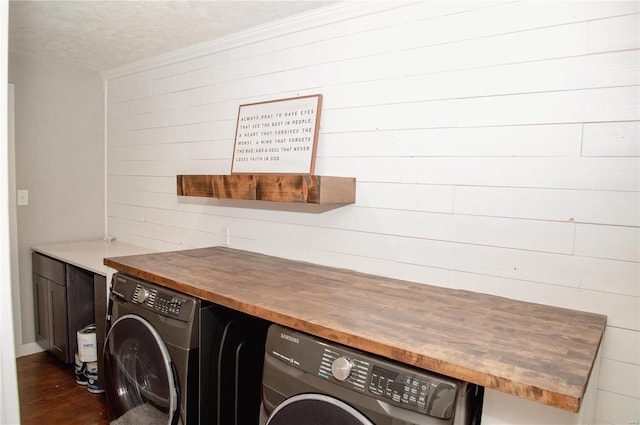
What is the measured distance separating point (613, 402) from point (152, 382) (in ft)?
5.95

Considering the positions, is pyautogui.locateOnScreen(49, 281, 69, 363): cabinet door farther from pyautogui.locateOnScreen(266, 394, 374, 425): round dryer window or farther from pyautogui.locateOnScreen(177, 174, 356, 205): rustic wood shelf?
pyautogui.locateOnScreen(266, 394, 374, 425): round dryer window

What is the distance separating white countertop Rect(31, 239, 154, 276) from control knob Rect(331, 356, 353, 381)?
1782 mm

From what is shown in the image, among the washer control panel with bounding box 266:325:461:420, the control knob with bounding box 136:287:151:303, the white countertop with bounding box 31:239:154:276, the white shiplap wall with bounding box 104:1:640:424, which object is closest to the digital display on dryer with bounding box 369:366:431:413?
the washer control panel with bounding box 266:325:461:420

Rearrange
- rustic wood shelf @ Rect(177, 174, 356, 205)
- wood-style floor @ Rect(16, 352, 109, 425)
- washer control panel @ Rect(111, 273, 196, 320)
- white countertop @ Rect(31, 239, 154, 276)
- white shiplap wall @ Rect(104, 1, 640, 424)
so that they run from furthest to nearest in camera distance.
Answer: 1. white countertop @ Rect(31, 239, 154, 276)
2. wood-style floor @ Rect(16, 352, 109, 425)
3. rustic wood shelf @ Rect(177, 174, 356, 205)
4. washer control panel @ Rect(111, 273, 196, 320)
5. white shiplap wall @ Rect(104, 1, 640, 424)

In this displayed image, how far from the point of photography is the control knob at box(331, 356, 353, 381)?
1150mm

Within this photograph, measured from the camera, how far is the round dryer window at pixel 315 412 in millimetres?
1118

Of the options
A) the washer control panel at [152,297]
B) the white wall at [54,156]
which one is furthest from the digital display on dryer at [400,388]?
the white wall at [54,156]

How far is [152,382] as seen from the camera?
1.80 m

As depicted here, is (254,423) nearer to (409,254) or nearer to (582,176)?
(409,254)

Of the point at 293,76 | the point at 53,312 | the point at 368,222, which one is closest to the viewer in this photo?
the point at 368,222

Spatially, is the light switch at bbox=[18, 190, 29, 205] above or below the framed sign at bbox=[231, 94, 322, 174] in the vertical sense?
below

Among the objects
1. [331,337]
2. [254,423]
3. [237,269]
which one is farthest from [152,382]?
[331,337]

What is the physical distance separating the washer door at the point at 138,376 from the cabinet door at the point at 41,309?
1387 millimetres

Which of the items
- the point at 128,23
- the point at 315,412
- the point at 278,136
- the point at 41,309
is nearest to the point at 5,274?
the point at 315,412
